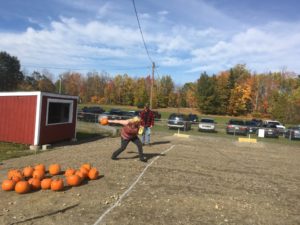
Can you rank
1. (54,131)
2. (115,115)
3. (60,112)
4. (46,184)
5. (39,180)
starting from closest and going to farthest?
1. (46,184)
2. (39,180)
3. (54,131)
4. (60,112)
5. (115,115)

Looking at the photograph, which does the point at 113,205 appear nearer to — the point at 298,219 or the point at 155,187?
the point at 155,187

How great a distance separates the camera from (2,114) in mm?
16328

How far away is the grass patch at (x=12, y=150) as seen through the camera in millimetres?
13190

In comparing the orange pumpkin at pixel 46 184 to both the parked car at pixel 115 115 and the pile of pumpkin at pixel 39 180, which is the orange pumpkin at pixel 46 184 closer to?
the pile of pumpkin at pixel 39 180

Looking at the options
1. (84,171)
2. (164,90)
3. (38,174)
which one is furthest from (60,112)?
(164,90)

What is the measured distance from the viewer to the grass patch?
1319 centimetres

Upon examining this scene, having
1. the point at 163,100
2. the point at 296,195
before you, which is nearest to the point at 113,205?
the point at 296,195

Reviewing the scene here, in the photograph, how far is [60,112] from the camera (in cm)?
1938

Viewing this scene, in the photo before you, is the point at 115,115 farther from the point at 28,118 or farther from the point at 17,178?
the point at 17,178

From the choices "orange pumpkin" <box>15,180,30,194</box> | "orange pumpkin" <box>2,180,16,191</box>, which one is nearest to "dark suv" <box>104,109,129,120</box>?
"orange pumpkin" <box>2,180,16,191</box>

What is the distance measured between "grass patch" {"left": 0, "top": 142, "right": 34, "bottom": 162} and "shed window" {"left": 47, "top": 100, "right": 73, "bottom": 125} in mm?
3257

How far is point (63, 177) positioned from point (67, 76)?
118866mm

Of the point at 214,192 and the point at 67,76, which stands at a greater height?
the point at 67,76

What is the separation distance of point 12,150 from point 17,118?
2.00 meters
